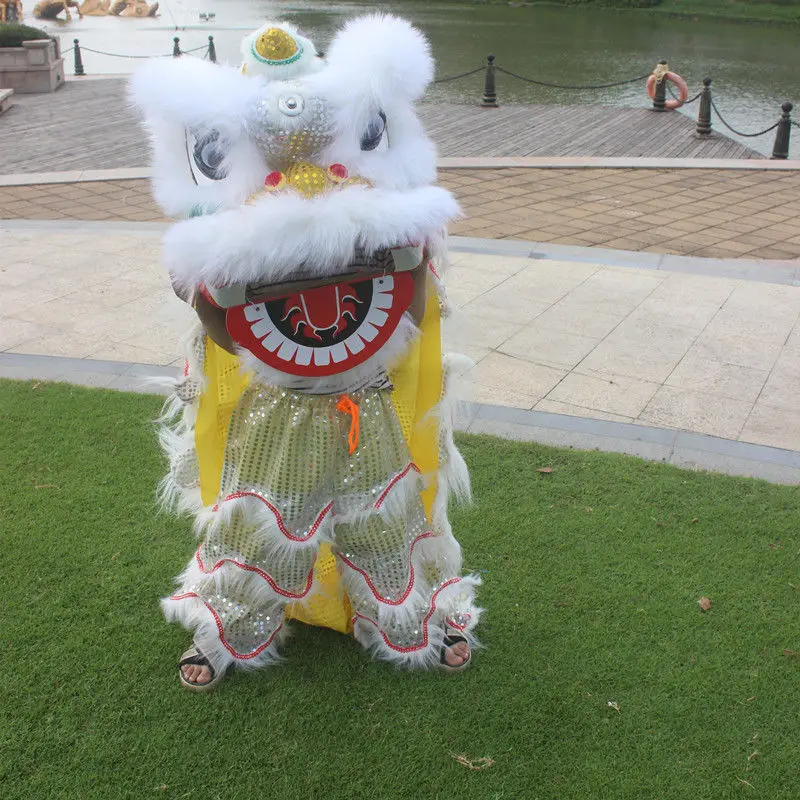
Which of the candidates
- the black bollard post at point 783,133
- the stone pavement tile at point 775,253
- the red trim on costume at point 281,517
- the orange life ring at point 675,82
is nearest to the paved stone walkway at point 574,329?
the stone pavement tile at point 775,253

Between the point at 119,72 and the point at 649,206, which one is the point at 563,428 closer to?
the point at 649,206

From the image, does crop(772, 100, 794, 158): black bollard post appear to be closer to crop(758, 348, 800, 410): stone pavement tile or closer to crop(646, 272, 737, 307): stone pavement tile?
crop(646, 272, 737, 307): stone pavement tile

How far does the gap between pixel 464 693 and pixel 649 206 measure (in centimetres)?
649

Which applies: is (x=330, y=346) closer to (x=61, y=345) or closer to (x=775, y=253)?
(x=61, y=345)

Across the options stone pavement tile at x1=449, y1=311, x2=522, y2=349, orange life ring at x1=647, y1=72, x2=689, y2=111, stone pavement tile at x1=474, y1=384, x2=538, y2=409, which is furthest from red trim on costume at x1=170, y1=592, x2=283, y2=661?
orange life ring at x1=647, y1=72, x2=689, y2=111

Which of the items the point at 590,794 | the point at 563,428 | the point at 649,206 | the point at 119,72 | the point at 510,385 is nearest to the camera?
the point at 590,794

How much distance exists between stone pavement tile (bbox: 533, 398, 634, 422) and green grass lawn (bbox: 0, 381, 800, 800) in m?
0.65

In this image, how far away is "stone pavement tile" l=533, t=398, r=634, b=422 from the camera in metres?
4.22

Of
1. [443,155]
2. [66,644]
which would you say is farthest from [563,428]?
[443,155]

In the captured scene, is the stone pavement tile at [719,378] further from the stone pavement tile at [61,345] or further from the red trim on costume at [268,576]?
the stone pavement tile at [61,345]

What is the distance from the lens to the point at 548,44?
24.5 m

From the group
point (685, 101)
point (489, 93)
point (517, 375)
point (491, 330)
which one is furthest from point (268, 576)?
point (489, 93)

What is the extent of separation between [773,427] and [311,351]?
282 cm

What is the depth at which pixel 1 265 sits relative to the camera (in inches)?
245
